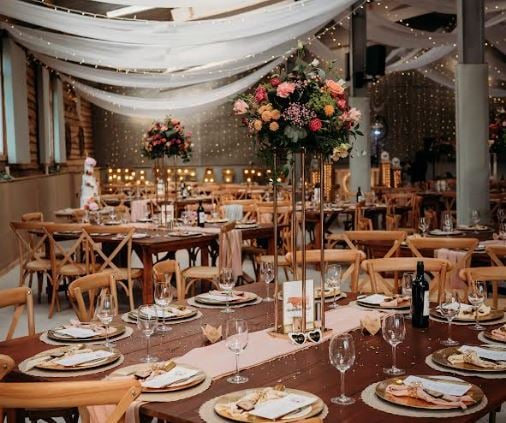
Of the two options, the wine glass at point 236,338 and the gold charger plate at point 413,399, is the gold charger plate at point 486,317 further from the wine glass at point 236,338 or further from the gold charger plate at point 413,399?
the wine glass at point 236,338

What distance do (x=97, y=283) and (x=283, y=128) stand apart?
1.46m

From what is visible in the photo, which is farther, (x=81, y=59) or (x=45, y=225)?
(x=81, y=59)

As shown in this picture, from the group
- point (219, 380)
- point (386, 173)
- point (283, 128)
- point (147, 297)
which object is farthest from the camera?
point (386, 173)

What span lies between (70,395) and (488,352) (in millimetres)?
1498

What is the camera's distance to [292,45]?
9852mm

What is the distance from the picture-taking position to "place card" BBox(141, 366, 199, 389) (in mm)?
2266

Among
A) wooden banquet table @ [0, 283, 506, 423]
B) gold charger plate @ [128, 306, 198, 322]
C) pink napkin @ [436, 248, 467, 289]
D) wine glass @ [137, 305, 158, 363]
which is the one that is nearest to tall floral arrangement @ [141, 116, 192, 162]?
pink napkin @ [436, 248, 467, 289]

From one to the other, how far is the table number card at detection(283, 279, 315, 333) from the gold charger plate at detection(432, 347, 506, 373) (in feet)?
1.90

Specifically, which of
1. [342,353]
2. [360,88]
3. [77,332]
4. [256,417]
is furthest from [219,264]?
[360,88]

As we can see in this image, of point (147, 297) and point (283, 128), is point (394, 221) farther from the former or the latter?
point (283, 128)

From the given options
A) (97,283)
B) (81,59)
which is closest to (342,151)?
(97,283)

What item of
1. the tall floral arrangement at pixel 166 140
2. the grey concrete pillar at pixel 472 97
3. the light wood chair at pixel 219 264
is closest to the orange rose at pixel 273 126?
the light wood chair at pixel 219 264

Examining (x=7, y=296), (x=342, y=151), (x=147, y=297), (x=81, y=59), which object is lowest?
(x=147, y=297)

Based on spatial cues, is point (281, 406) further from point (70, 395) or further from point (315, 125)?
point (315, 125)
